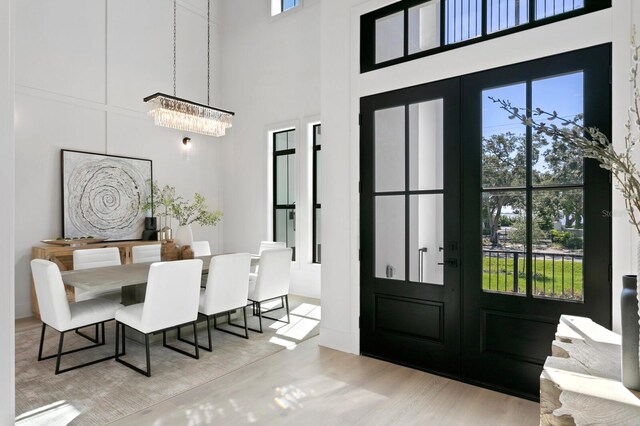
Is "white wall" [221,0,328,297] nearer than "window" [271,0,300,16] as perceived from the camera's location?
Yes

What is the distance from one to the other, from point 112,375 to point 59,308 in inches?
27.3

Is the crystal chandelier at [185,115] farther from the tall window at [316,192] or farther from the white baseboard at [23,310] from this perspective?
the white baseboard at [23,310]

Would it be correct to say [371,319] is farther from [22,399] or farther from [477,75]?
[22,399]

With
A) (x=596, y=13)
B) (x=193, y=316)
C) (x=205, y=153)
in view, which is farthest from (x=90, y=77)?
(x=596, y=13)

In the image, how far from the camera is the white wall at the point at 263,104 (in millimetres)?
6043

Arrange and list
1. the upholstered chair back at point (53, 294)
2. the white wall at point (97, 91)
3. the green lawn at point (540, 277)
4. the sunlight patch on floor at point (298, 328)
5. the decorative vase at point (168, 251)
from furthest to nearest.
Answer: the white wall at point (97, 91) → the decorative vase at point (168, 251) → the sunlight patch on floor at point (298, 328) → the upholstered chair back at point (53, 294) → the green lawn at point (540, 277)

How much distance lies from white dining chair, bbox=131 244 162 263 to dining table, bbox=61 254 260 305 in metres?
0.71

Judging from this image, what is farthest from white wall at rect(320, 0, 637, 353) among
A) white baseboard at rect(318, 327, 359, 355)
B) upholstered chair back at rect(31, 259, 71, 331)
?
upholstered chair back at rect(31, 259, 71, 331)

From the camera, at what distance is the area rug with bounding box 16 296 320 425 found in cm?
251

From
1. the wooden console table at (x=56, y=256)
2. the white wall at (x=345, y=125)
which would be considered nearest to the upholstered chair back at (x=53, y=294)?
the wooden console table at (x=56, y=256)

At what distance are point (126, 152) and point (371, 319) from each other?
4.80m

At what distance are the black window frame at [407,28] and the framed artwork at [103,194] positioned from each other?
14.1 ft

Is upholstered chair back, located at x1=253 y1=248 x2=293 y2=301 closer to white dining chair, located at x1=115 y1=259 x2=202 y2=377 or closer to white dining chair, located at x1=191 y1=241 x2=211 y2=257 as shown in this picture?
white dining chair, located at x1=115 y1=259 x2=202 y2=377

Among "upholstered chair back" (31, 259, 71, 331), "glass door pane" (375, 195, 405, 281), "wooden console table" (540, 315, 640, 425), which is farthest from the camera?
"glass door pane" (375, 195, 405, 281)
